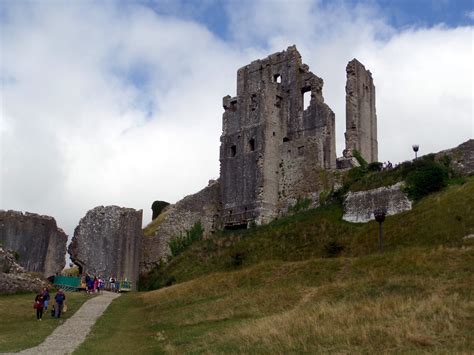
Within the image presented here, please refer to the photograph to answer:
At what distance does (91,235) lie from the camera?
40.2 m

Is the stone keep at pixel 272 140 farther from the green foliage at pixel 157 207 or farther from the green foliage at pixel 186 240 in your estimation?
the green foliage at pixel 157 207

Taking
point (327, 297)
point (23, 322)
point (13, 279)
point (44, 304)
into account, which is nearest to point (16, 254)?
point (13, 279)

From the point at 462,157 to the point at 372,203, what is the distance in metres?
5.38

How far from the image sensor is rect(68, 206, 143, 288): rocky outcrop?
39.7m

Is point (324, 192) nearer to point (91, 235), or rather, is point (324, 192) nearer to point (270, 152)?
point (270, 152)

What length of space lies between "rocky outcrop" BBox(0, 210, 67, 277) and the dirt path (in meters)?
11.7

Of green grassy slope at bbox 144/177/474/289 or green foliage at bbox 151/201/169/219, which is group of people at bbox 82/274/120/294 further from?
green foliage at bbox 151/201/169/219

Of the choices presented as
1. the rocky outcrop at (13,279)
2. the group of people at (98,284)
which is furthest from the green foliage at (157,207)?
the rocky outcrop at (13,279)

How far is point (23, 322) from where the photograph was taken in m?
21.3

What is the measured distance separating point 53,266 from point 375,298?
27.2 m

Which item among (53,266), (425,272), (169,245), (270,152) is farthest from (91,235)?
(425,272)

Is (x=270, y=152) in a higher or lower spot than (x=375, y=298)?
higher

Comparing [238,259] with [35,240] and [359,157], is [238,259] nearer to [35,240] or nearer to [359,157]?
[35,240]

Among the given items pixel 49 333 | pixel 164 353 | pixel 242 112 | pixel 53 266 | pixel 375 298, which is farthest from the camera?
pixel 242 112
